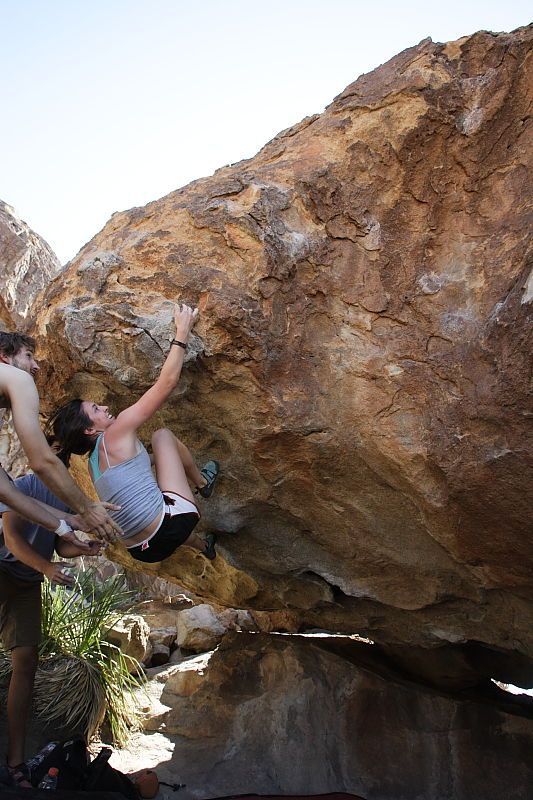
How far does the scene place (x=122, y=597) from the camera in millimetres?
7191

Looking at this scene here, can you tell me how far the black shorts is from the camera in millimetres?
3477

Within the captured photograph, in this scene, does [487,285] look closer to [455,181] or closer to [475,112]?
[455,181]

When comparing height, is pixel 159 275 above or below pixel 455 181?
above

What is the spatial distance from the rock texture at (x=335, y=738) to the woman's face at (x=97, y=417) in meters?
2.32

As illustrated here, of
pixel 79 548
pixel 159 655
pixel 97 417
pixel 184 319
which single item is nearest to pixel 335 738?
pixel 79 548

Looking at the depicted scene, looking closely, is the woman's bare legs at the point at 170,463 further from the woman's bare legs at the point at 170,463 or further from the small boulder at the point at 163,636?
the small boulder at the point at 163,636

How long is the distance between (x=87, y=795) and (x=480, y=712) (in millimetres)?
2504

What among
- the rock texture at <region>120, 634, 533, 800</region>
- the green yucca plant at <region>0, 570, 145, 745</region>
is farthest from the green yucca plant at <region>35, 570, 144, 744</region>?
the rock texture at <region>120, 634, 533, 800</region>

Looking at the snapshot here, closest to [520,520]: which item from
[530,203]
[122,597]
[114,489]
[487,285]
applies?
[487,285]

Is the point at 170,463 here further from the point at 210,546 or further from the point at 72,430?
the point at 210,546

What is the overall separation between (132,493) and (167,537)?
0.89 ft

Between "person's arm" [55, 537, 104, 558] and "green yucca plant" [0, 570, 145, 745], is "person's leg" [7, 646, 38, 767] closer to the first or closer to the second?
"person's arm" [55, 537, 104, 558]

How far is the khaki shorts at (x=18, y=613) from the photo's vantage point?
13.8ft

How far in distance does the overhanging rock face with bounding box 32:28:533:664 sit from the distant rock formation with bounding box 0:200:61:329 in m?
5.77
